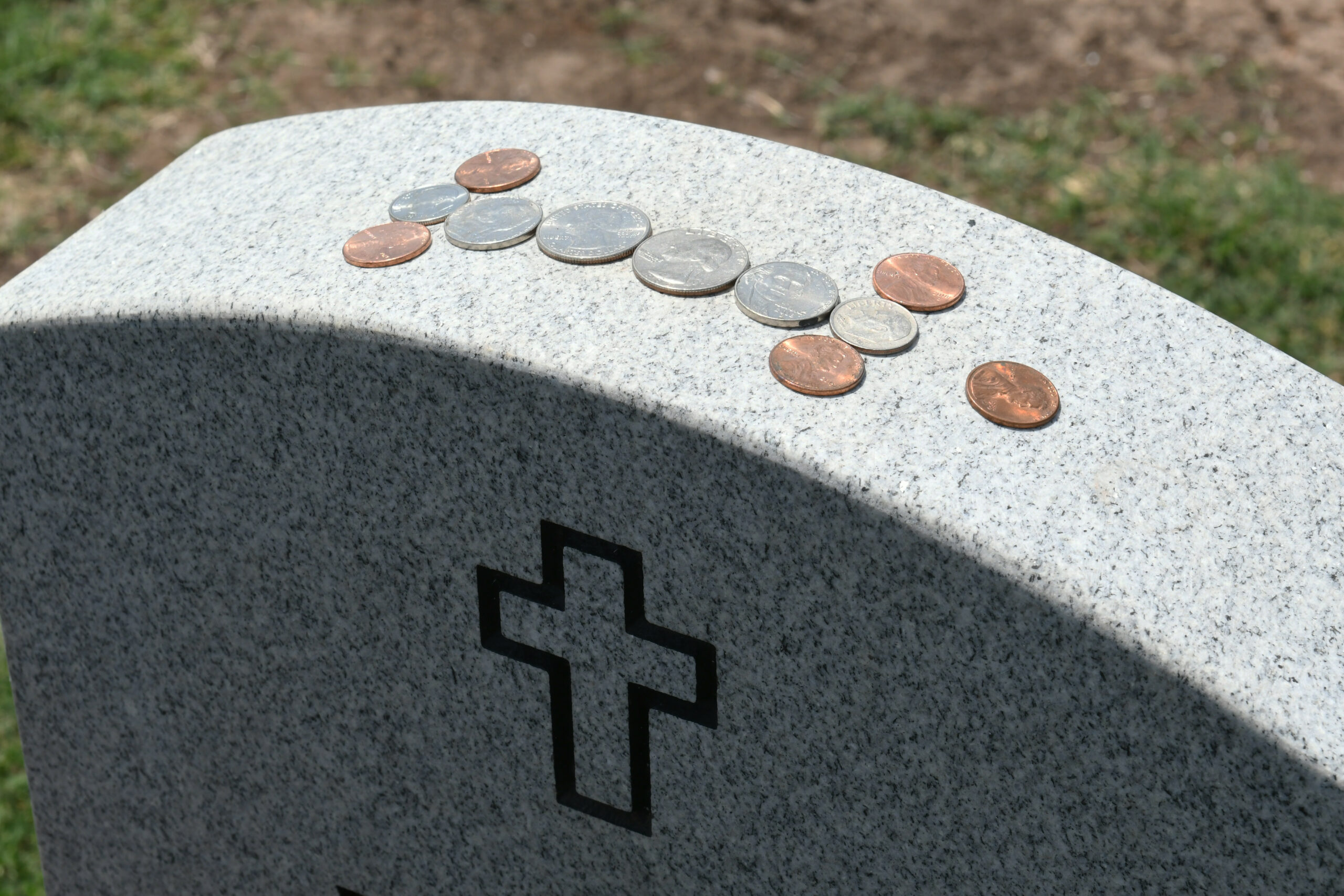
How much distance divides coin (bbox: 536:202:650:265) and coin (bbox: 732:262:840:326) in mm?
190

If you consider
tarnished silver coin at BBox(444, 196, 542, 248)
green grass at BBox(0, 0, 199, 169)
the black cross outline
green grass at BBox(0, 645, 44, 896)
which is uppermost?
tarnished silver coin at BBox(444, 196, 542, 248)

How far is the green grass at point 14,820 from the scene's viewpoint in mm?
2955

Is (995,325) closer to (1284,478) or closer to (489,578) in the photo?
(1284,478)

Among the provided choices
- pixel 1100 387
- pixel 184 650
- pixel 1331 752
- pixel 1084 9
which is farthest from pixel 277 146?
pixel 1084 9

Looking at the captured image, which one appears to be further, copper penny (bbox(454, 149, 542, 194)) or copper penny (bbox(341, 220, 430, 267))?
copper penny (bbox(454, 149, 542, 194))

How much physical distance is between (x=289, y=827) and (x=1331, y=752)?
167cm

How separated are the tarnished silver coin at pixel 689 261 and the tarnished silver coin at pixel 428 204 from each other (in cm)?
32

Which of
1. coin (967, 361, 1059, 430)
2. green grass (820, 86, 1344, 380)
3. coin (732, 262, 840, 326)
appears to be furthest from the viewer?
green grass (820, 86, 1344, 380)

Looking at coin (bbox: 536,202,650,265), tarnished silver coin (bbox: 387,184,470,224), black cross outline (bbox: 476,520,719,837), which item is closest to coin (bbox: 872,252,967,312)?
coin (bbox: 536,202,650,265)

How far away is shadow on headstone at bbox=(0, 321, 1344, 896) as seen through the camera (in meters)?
1.49

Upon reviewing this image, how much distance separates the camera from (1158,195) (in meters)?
4.27

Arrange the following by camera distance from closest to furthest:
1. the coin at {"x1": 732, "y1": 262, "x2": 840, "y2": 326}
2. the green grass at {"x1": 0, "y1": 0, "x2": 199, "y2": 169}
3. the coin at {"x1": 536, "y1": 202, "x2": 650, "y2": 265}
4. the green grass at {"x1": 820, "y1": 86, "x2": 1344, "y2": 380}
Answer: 1. the coin at {"x1": 732, "y1": 262, "x2": 840, "y2": 326}
2. the coin at {"x1": 536, "y1": 202, "x2": 650, "y2": 265}
3. the green grass at {"x1": 820, "y1": 86, "x2": 1344, "y2": 380}
4. the green grass at {"x1": 0, "y1": 0, "x2": 199, "y2": 169}

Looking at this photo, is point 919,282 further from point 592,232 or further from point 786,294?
point 592,232

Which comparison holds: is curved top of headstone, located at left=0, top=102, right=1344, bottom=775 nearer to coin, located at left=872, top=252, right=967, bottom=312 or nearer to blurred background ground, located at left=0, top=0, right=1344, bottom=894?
coin, located at left=872, top=252, right=967, bottom=312
